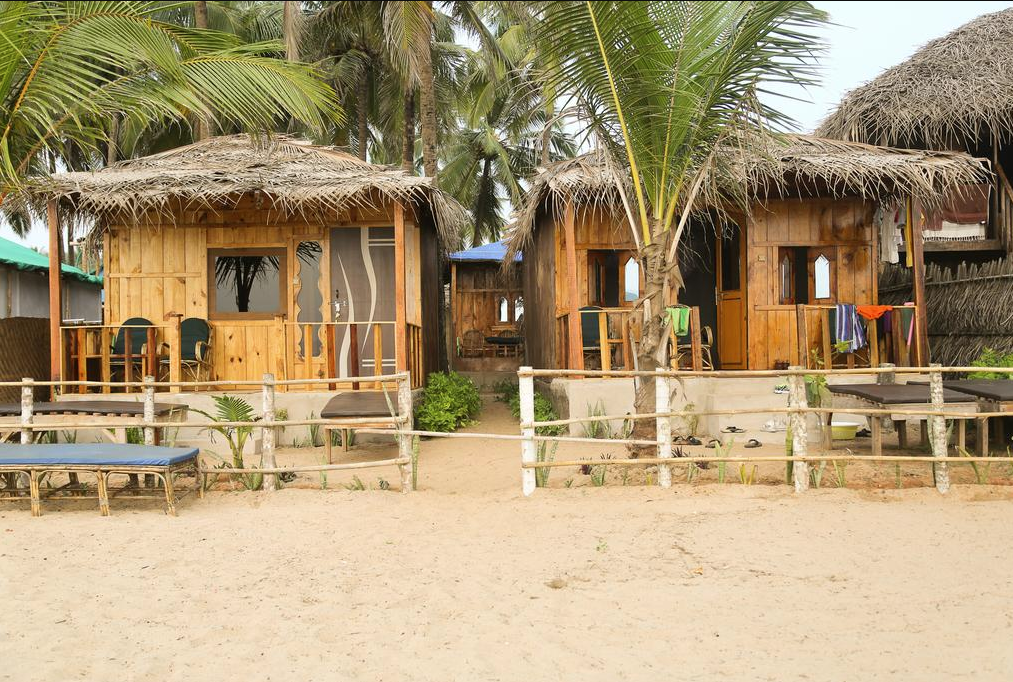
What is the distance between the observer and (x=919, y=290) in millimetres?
9391

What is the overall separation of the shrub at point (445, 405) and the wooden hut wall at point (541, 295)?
132 centimetres

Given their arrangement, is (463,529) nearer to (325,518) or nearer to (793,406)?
(325,518)

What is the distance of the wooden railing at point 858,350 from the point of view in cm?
916

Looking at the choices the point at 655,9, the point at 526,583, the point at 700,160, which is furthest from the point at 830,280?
the point at 526,583

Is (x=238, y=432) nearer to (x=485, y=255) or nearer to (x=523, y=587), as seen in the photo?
(x=523, y=587)

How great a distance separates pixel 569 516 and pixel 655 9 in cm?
354

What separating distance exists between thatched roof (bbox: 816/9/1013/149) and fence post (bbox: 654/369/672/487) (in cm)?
656

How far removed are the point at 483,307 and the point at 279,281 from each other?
8.18m

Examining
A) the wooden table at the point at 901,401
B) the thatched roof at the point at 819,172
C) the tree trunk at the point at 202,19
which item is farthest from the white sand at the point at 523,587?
the tree trunk at the point at 202,19

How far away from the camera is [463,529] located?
5.41 m

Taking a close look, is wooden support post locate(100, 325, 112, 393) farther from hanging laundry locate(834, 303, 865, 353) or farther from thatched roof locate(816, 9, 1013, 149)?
thatched roof locate(816, 9, 1013, 149)

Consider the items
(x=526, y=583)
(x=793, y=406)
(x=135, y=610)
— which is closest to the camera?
(x=135, y=610)

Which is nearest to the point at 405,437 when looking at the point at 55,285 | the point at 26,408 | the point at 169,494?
the point at 169,494

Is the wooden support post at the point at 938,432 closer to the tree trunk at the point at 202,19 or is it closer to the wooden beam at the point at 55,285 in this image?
the wooden beam at the point at 55,285
